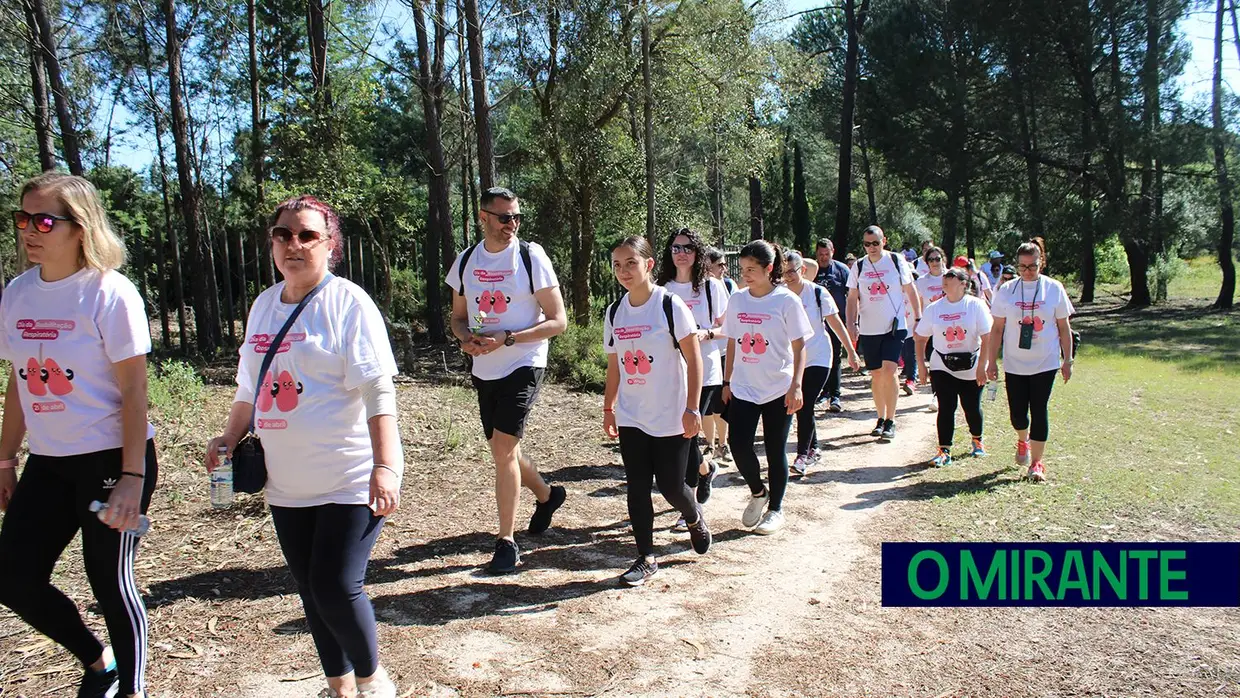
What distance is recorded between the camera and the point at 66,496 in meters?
3.22

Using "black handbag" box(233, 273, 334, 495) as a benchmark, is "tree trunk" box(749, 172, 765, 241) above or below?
above

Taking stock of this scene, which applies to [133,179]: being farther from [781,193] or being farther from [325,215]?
[781,193]

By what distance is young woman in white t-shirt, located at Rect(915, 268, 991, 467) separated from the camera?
26.0 ft

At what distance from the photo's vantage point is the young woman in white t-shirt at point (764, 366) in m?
5.79

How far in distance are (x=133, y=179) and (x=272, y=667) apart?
25.3 m

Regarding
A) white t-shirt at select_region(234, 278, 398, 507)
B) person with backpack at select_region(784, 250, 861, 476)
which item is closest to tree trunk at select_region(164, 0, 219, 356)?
person with backpack at select_region(784, 250, 861, 476)

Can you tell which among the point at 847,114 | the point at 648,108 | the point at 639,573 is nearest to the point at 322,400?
the point at 639,573

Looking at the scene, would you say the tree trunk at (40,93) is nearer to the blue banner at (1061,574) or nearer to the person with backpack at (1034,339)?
the person with backpack at (1034,339)

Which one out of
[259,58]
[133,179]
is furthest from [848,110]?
[133,179]

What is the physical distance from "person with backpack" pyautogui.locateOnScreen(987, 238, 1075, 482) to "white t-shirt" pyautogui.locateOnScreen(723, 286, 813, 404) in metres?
2.49

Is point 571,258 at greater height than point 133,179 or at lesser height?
lesser

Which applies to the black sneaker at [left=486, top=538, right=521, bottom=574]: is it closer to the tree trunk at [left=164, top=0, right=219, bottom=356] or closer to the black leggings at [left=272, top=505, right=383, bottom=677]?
the black leggings at [left=272, top=505, right=383, bottom=677]

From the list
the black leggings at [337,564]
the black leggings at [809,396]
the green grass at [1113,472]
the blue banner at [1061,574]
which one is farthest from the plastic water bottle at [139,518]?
the black leggings at [809,396]

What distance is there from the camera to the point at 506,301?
5.02 m
